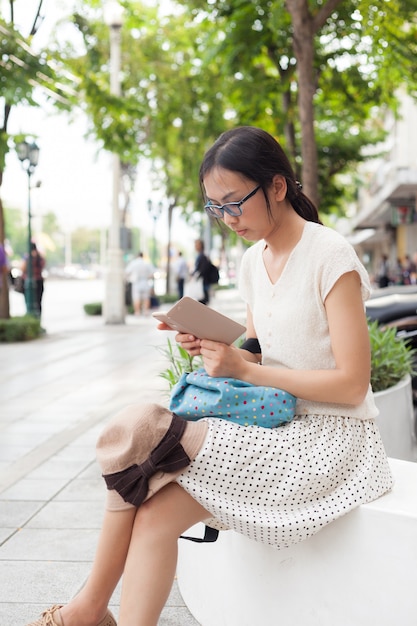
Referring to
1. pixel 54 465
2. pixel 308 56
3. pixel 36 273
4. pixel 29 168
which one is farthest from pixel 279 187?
pixel 36 273

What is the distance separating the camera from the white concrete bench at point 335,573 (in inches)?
91.2

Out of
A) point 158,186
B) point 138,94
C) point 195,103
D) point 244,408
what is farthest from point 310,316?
point 158,186

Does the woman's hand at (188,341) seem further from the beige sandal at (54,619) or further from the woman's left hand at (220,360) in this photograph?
the beige sandal at (54,619)

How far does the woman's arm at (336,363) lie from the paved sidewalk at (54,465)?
3.39 ft

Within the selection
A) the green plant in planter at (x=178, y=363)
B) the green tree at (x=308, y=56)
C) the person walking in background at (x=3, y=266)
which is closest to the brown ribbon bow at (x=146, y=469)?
the green plant in planter at (x=178, y=363)

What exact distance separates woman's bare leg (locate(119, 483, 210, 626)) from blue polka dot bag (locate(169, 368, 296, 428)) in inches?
9.4

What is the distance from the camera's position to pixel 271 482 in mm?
2314

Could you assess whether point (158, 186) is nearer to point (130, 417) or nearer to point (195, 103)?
point (195, 103)

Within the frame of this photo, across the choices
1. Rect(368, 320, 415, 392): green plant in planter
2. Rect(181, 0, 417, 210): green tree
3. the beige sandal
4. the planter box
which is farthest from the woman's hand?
Rect(181, 0, 417, 210): green tree

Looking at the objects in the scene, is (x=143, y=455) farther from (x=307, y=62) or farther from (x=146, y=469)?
(x=307, y=62)

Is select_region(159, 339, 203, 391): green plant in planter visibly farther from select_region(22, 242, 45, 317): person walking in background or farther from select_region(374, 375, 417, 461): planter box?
select_region(22, 242, 45, 317): person walking in background

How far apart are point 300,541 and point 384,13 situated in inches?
216

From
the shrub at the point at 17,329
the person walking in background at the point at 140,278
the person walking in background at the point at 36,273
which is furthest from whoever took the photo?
the person walking in background at the point at 140,278

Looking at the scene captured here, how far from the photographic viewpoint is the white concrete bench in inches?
91.2
